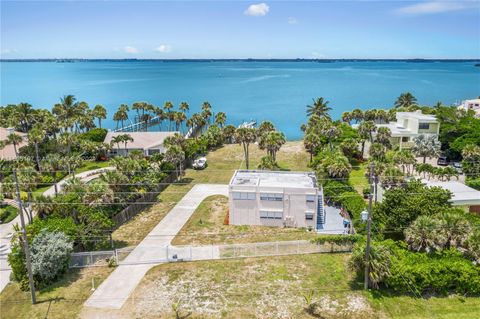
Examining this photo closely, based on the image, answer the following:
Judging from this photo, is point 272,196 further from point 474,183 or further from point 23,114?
point 23,114

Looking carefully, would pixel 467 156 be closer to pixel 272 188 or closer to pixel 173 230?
pixel 272 188

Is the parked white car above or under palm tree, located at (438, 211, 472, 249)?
under

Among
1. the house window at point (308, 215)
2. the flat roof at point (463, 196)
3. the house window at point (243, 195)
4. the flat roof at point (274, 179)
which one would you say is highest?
the flat roof at point (274, 179)

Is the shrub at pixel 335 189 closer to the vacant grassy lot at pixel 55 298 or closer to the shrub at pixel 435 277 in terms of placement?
the shrub at pixel 435 277

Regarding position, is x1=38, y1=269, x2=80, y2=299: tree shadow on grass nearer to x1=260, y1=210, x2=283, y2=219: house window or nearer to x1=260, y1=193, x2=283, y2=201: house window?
x1=260, y1=210, x2=283, y2=219: house window

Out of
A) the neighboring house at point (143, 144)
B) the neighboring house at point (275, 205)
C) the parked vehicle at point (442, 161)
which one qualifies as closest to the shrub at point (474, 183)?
the parked vehicle at point (442, 161)

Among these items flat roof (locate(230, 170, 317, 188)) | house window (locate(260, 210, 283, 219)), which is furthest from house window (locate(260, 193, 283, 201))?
house window (locate(260, 210, 283, 219))
